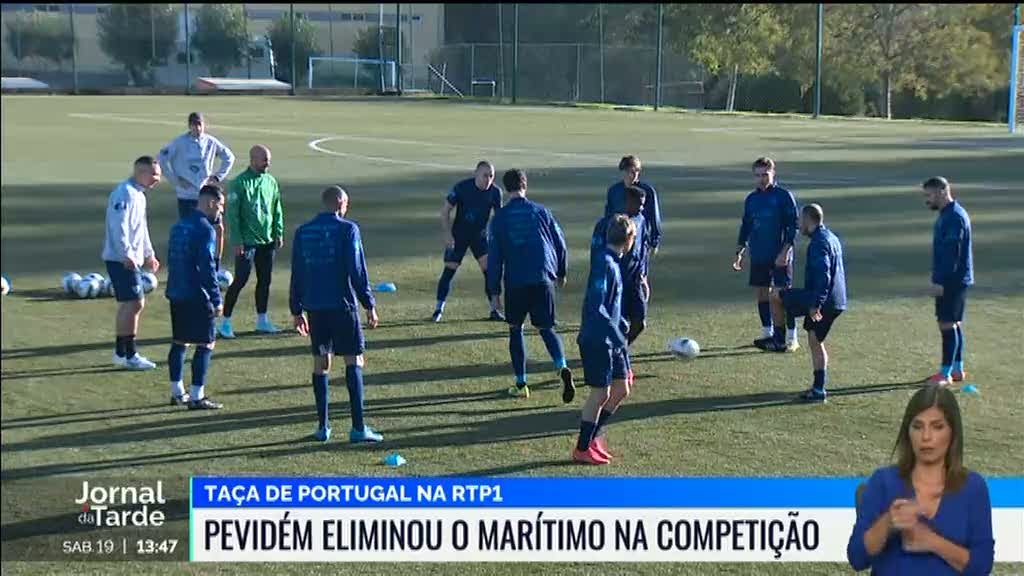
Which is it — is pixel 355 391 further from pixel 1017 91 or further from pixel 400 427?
pixel 1017 91

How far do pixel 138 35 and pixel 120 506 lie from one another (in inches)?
342

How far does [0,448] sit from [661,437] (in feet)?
19.2

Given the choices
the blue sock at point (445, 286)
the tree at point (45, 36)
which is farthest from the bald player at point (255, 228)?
the tree at point (45, 36)

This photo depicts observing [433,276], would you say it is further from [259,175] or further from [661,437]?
[661,437]

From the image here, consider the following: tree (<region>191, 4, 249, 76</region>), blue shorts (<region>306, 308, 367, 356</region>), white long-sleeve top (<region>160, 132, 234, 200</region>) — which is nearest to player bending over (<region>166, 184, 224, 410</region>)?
blue shorts (<region>306, 308, 367, 356</region>)

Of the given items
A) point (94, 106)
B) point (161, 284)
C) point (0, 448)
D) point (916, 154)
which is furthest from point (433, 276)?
point (94, 106)

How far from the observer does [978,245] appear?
18.6 meters

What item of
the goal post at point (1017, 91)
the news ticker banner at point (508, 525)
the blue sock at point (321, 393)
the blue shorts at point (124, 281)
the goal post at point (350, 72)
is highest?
the goal post at point (350, 72)

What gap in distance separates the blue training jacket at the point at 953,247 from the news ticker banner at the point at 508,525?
373cm

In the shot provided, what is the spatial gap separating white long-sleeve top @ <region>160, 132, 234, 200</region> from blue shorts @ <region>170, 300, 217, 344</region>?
17.0ft

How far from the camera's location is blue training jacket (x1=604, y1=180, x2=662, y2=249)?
12.1 metres

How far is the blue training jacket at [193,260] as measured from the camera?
368 inches

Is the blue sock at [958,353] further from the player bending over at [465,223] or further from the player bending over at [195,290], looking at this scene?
the player bending over at [195,290]

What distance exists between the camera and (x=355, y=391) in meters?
8.91
